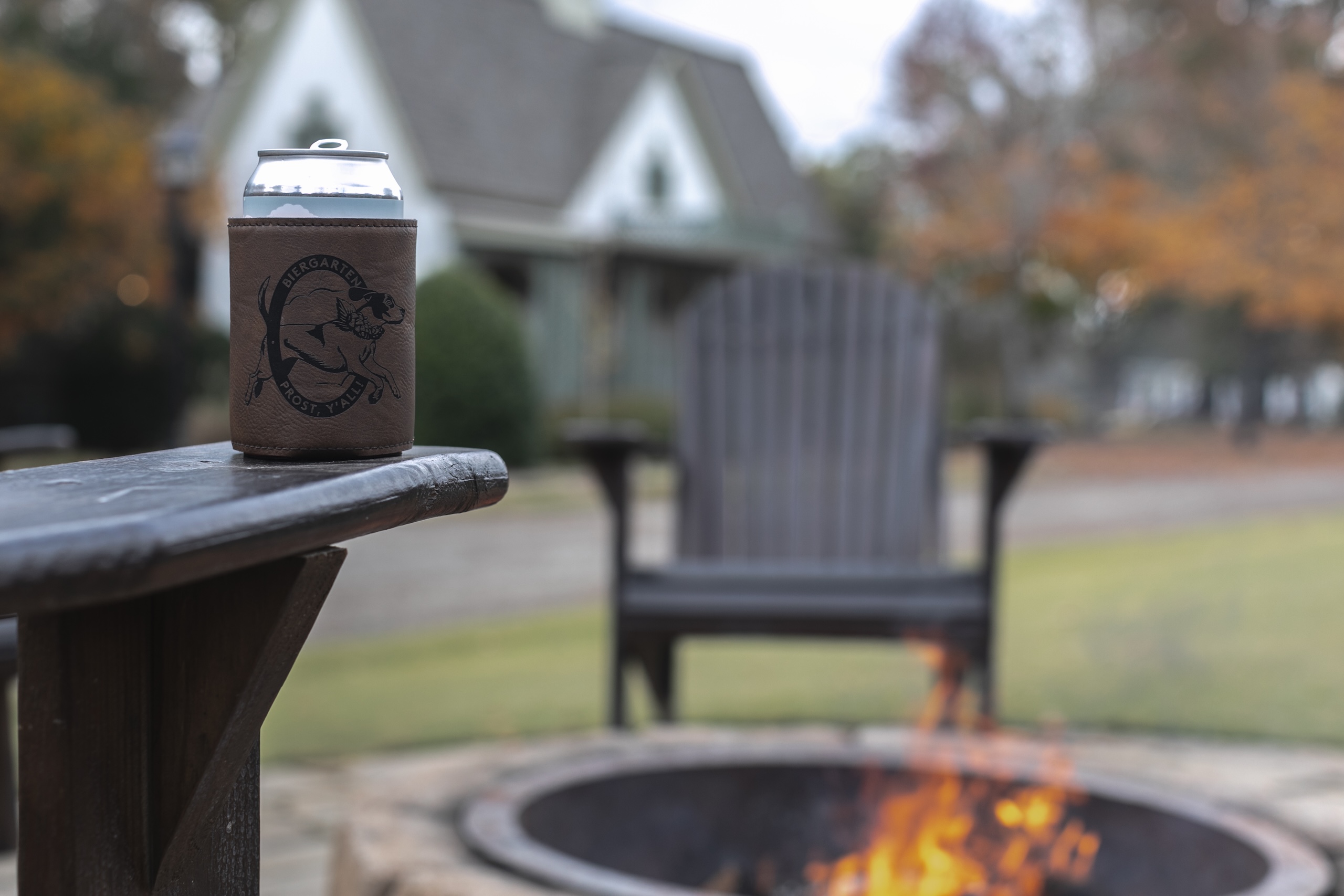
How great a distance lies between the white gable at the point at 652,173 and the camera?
19594 mm

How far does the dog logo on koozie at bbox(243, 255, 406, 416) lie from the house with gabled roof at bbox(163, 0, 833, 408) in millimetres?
14875

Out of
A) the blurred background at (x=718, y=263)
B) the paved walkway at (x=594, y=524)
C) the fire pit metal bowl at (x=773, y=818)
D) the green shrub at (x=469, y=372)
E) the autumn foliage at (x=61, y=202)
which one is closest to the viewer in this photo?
the fire pit metal bowl at (x=773, y=818)

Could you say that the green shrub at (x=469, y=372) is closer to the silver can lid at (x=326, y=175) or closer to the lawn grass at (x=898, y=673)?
the lawn grass at (x=898, y=673)

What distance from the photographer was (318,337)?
1022mm

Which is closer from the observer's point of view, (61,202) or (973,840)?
(973,840)

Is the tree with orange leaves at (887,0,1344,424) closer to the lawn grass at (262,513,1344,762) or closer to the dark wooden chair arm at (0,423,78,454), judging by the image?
the lawn grass at (262,513,1344,762)

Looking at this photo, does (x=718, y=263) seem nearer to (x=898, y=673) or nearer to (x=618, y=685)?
(x=898, y=673)

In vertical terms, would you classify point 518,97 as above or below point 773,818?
above

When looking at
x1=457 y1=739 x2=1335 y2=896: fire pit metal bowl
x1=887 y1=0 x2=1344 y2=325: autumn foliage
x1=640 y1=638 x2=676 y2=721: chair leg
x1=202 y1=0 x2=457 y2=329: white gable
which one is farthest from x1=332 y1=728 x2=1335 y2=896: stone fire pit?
x1=887 y1=0 x2=1344 y2=325: autumn foliage

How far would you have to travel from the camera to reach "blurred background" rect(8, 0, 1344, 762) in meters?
5.02

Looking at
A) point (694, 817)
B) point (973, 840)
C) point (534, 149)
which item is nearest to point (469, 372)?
point (534, 149)

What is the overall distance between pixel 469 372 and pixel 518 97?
746 cm

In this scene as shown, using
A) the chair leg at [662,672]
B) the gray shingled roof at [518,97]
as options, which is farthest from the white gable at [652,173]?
the chair leg at [662,672]

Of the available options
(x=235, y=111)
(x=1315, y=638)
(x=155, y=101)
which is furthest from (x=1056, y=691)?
(x=155, y=101)
